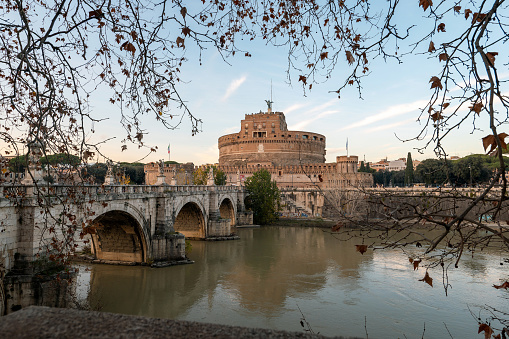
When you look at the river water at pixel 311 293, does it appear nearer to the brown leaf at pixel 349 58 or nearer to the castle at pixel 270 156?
the brown leaf at pixel 349 58

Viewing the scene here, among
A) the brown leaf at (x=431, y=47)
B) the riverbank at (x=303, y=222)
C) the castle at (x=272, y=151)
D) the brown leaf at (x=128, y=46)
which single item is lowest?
the riverbank at (x=303, y=222)

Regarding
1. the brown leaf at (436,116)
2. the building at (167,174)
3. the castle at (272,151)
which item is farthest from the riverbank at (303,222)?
the brown leaf at (436,116)

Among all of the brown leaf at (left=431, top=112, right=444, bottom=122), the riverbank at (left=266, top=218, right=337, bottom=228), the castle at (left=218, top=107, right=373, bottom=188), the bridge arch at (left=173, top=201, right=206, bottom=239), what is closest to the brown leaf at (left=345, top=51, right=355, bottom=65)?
the brown leaf at (left=431, top=112, right=444, bottom=122)

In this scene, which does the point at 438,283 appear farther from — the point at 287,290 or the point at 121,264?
the point at 121,264

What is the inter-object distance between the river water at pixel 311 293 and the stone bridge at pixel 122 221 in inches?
50.3

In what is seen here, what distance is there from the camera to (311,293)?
13.9 metres

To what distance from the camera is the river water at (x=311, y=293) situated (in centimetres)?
1112

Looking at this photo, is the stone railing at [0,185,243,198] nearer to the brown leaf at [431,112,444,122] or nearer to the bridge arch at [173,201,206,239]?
the bridge arch at [173,201,206,239]

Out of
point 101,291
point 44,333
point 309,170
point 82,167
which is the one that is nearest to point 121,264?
point 101,291

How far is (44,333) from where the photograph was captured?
6.39 ft

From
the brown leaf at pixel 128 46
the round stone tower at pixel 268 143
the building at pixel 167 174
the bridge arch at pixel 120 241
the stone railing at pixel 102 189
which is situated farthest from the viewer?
the round stone tower at pixel 268 143

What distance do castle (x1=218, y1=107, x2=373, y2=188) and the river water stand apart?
3455 centimetres

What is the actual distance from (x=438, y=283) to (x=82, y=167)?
15086 millimetres

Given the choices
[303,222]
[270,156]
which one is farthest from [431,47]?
[270,156]
